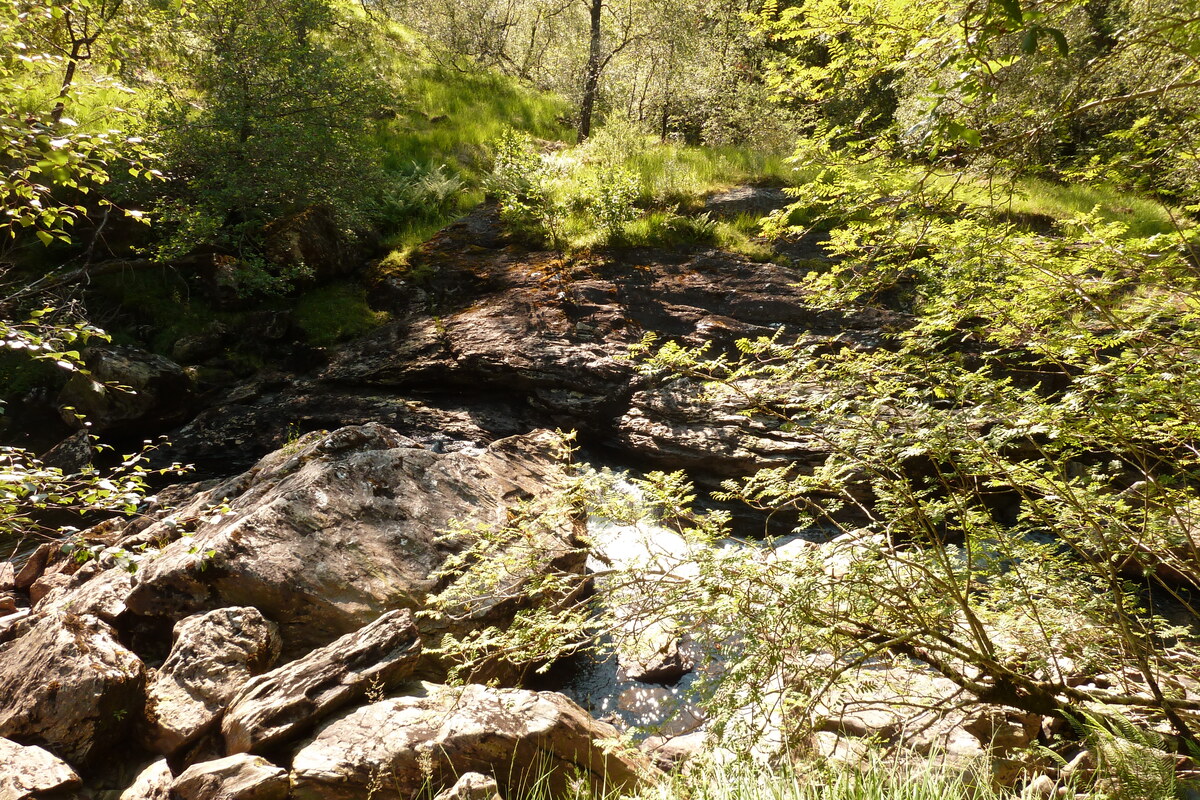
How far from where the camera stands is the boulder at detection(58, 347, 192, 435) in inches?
315

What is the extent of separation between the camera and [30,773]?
3326 millimetres

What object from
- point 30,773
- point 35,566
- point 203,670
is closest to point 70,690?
point 30,773

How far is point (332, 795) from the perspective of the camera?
11.2 feet

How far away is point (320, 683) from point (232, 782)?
2.38 feet

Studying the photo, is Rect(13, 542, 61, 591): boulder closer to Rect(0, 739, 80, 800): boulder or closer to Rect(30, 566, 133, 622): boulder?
Rect(30, 566, 133, 622): boulder

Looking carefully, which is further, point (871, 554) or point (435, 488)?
point (435, 488)

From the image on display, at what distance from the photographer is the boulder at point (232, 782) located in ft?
10.7

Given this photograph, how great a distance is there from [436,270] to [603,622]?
354 inches

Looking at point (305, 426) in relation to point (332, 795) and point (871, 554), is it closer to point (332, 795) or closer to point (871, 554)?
point (332, 795)

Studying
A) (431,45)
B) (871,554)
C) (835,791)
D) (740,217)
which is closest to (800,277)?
(740,217)

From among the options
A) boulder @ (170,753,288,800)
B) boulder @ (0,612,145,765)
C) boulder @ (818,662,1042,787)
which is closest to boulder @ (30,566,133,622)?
boulder @ (0,612,145,765)

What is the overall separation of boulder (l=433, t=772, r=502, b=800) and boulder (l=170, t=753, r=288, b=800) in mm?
977

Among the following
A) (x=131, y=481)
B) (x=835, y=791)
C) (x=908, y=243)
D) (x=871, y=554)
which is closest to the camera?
(x=835, y=791)

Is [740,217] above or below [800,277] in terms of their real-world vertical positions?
above
